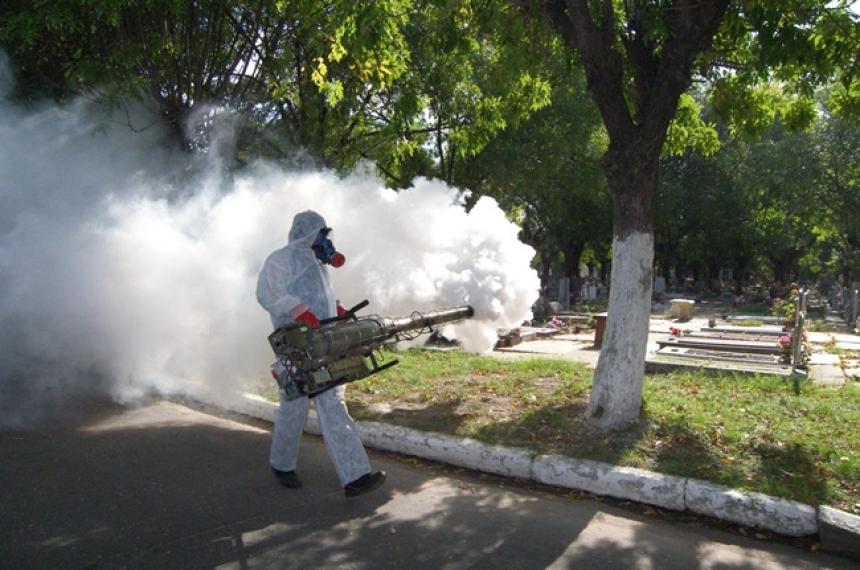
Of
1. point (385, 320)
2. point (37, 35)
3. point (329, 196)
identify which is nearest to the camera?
point (385, 320)

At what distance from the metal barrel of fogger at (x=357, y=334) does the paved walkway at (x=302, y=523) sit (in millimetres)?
1004

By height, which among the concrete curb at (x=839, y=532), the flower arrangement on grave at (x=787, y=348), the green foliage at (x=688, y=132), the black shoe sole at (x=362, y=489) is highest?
the green foliage at (x=688, y=132)

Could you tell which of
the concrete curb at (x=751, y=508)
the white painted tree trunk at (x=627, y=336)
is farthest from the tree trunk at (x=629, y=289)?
the concrete curb at (x=751, y=508)

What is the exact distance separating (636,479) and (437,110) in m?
9.74

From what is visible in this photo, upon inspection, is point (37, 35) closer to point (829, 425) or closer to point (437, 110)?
point (437, 110)

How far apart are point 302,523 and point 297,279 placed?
5.15 ft

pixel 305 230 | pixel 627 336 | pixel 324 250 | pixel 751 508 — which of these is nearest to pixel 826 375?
pixel 627 336

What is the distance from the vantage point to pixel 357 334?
4461mm

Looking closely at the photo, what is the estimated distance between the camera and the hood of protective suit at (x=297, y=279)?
4.43m

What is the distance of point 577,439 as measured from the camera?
536cm

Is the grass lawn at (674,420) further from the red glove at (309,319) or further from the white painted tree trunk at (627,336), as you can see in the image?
the red glove at (309,319)

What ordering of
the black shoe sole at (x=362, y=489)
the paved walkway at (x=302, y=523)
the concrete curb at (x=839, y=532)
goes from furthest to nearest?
1. the black shoe sole at (x=362, y=489)
2. the concrete curb at (x=839, y=532)
3. the paved walkway at (x=302, y=523)

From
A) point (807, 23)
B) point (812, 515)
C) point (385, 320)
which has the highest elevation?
point (807, 23)

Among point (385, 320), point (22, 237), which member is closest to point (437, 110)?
point (22, 237)
